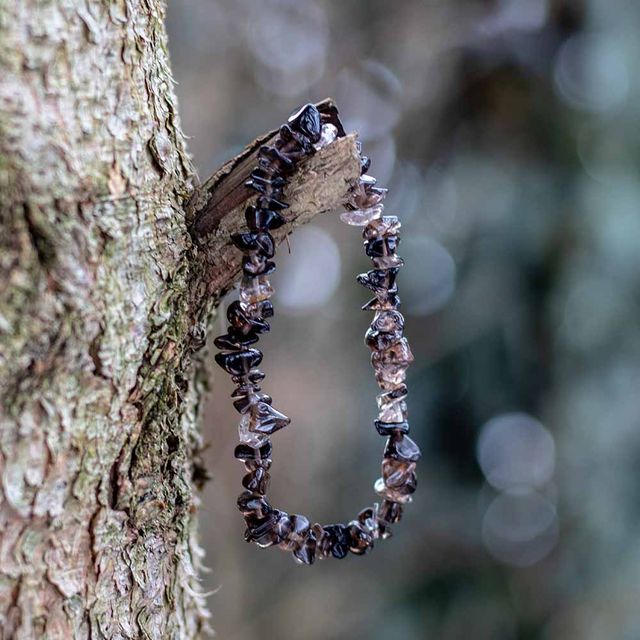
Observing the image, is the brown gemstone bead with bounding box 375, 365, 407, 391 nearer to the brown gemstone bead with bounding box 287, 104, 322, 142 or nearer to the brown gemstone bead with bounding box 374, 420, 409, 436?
the brown gemstone bead with bounding box 374, 420, 409, 436

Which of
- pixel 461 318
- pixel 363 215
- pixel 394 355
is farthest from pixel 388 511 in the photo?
pixel 461 318

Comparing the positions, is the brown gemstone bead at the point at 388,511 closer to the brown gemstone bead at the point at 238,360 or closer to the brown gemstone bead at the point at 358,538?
the brown gemstone bead at the point at 358,538

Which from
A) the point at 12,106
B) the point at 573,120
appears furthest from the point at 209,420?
the point at 12,106

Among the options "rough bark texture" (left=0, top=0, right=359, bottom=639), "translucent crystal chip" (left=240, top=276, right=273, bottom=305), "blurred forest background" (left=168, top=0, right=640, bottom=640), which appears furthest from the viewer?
"blurred forest background" (left=168, top=0, right=640, bottom=640)

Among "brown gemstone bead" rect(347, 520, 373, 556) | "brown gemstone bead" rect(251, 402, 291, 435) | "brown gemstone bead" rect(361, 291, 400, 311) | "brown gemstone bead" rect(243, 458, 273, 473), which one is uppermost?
"brown gemstone bead" rect(361, 291, 400, 311)

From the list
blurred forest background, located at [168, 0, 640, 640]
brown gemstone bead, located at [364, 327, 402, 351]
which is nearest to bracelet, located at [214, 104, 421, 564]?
brown gemstone bead, located at [364, 327, 402, 351]

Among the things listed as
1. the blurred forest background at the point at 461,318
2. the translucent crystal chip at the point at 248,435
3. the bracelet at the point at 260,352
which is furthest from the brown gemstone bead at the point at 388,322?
the blurred forest background at the point at 461,318

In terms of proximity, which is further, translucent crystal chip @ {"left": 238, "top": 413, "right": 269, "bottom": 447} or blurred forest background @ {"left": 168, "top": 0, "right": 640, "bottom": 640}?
blurred forest background @ {"left": 168, "top": 0, "right": 640, "bottom": 640}
